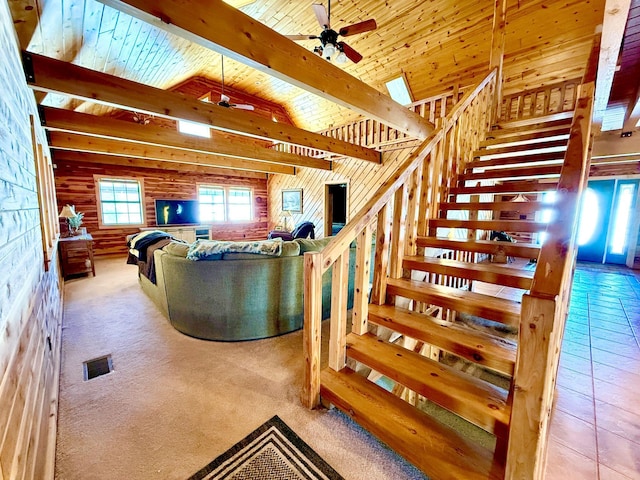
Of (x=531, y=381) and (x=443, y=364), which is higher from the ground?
(x=531, y=381)

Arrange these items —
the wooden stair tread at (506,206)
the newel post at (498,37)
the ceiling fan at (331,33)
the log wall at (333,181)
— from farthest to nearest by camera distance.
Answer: the log wall at (333,181) < the newel post at (498,37) < the ceiling fan at (331,33) < the wooden stair tread at (506,206)

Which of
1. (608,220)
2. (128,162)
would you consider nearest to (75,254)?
(128,162)

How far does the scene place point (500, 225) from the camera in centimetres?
213

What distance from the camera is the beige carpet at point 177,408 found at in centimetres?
134

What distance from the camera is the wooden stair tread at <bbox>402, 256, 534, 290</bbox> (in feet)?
5.39

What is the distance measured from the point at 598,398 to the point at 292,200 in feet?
24.5

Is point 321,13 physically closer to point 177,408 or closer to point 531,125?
point 531,125

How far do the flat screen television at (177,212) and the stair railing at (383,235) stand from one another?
22.4ft

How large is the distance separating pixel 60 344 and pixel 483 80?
5.35 metres

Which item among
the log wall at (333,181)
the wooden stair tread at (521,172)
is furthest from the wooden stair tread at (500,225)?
the log wall at (333,181)

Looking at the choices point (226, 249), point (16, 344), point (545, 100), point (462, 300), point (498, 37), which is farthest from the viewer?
point (545, 100)

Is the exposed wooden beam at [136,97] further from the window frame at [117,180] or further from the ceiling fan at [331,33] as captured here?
the window frame at [117,180]

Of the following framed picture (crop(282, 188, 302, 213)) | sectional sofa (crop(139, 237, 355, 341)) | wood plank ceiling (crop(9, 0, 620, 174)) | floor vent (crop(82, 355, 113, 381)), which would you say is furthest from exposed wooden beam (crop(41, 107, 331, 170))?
floor vent (crop(82, 355, 113, 381))

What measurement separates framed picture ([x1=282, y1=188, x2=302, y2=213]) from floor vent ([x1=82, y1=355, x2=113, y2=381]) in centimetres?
632
